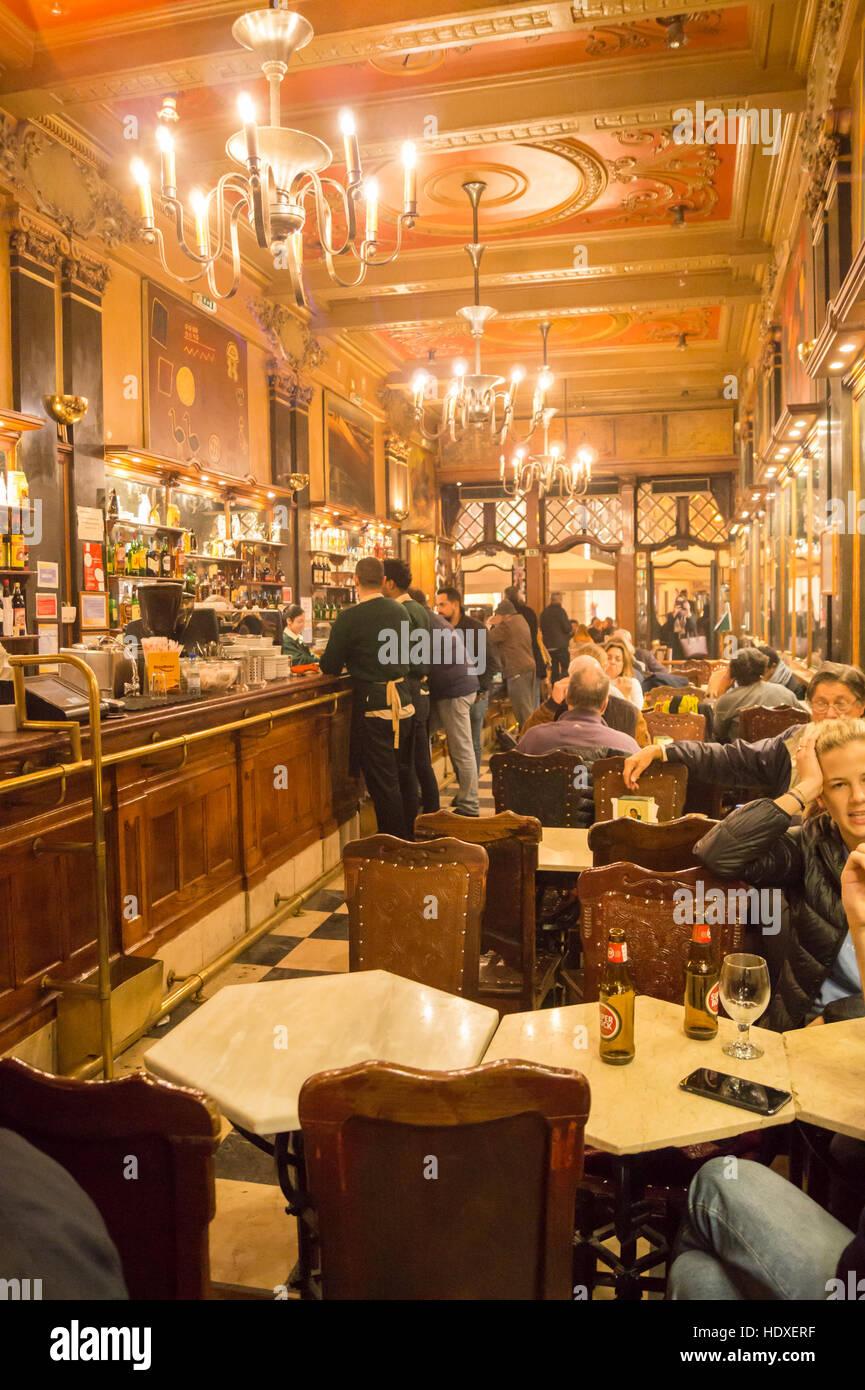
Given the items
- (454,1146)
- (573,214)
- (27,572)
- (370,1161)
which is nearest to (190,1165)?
(370,1161)

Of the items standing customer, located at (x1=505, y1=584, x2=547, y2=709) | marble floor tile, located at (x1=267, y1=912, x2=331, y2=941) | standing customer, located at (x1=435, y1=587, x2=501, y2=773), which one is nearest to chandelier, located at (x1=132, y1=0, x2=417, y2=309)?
marble floor tile, located at (x1=267, y1=912, x2=331, y2=941)

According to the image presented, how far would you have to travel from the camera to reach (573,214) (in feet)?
26.7

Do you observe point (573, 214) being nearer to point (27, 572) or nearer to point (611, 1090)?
point (27, 572)

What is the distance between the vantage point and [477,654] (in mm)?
7496

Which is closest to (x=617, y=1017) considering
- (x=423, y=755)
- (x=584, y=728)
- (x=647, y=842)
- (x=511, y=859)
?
(x=647, y=842)

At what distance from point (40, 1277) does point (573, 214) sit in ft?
28.6

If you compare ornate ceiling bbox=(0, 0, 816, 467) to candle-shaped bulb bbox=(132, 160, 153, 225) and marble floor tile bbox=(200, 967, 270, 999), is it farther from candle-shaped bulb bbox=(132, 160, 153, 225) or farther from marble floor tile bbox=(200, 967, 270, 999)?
marble floor tile bbox=(200, 967, 270, 999)

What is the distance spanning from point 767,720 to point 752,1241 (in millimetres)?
4259

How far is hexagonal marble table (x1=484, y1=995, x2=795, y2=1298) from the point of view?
160 cm

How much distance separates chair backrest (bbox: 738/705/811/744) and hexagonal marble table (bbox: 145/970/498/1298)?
12.4 feet

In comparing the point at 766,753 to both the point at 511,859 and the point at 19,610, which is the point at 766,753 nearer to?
the point at 511,859
